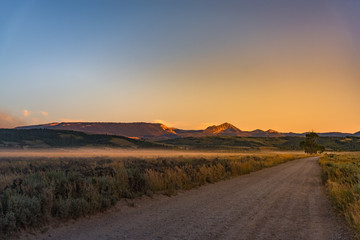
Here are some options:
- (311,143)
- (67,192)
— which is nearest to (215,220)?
(67,192)

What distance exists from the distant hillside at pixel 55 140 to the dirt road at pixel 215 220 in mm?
84434

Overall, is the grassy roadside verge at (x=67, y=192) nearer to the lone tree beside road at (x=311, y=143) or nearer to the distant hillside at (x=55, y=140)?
the distant hillside at (x=55, y=140)

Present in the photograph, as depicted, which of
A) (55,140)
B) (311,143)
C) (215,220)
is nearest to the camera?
(215,220)

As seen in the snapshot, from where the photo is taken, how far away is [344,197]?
11000mm

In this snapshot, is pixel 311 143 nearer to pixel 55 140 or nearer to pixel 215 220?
pixel 55 140

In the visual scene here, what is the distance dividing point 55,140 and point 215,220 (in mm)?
103849

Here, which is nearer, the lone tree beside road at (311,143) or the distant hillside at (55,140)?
the distant hillside at (55,140)

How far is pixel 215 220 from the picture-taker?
8867 millimetres

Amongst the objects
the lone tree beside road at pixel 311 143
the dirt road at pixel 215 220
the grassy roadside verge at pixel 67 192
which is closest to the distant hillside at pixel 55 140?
the lone tree beside road at pixel 311 143

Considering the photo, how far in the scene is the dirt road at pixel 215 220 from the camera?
7.54 meters

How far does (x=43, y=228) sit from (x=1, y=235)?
107 cm

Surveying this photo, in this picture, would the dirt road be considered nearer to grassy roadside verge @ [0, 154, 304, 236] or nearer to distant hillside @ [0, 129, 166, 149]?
grassy roadside verge @ [0, 154, 304, 236]

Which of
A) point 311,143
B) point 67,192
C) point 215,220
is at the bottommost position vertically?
point 215,220

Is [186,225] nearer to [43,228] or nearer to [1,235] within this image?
[43,228]
